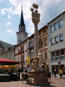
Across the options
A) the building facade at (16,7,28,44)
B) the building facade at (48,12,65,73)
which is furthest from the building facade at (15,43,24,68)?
the building facade at (16,7,28,44)

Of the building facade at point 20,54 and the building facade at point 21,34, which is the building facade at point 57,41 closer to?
the building facade at point 20,54

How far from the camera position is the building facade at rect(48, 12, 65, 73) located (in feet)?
95.1

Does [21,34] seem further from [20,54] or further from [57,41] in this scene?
[57,41]

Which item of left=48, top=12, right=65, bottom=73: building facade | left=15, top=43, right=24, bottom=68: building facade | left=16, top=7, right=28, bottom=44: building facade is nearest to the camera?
left=48, top=12, right=65, bottom=73: building facade

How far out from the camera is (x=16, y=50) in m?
58.1

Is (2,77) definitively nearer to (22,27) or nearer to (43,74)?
(43,74)

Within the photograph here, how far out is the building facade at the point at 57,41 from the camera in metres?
29.0

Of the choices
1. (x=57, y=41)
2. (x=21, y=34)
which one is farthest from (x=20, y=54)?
(x=21, y=34)

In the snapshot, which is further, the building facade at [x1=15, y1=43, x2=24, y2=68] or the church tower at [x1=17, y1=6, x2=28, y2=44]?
the church tower at [x1=17, y1=6, x2=28, y2=44]

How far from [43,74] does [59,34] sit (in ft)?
54.0

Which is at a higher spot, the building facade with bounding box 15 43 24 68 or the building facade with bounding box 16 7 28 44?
the building facade with bounding box 16 7 28 44

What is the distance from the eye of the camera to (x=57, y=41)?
30938 mm

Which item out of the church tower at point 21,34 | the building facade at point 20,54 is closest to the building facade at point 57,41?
the building facade at point 20,54

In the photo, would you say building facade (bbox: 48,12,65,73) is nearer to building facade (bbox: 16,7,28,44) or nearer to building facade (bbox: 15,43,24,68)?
building facade (bbox: 15,43,24,68)
